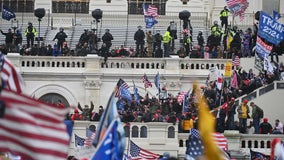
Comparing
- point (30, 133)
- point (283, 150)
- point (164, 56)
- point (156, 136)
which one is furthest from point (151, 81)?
point (30, 133)

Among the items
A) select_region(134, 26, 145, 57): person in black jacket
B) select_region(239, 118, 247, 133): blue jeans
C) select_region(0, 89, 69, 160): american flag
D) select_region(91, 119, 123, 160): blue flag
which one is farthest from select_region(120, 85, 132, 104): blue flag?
select_region(0, 89, 69, 160): american flag

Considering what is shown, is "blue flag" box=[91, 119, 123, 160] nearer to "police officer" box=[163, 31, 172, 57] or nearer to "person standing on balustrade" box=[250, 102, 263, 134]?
"person standing on balustrade" box=[250, 102, 263, 134]

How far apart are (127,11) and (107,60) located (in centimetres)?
1507

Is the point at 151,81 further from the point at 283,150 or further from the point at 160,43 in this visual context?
the point at 283,150

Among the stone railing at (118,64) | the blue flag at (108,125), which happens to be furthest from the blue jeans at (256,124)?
the blue flag at (108,125)

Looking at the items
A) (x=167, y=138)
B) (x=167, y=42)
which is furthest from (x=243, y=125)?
(x=167, y=42)

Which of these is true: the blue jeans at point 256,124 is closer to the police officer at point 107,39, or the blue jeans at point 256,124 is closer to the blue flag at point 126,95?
the blue flag at point 126,95

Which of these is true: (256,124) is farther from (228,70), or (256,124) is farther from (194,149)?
(194,149)

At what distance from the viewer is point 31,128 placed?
35.3 feet

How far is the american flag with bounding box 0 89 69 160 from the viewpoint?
10.7 metres

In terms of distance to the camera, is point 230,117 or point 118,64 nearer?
point 230,117

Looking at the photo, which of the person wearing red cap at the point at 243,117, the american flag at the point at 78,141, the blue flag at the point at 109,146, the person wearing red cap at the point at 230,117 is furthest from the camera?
the person wearing red cap at the point at 243,117

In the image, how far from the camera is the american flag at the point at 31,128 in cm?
1072

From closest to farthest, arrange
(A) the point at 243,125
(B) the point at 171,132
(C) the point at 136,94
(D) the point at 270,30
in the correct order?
(A) the point at 243,125, (B) the point at 171,132, (D) the point at 270,30, (C) the point at 136,94
